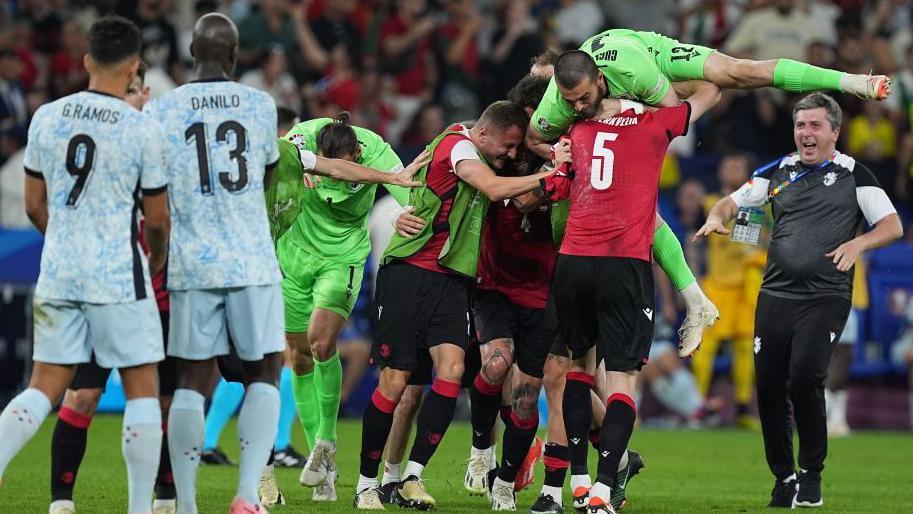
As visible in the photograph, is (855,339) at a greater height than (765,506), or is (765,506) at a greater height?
(855,339)

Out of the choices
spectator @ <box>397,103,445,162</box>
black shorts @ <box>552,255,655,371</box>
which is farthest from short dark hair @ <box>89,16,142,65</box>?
spectator @ <box>397,103,445,162</box>

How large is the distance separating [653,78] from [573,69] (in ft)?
2.09

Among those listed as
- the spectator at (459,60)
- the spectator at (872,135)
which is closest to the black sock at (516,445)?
the spectator at (459,60)

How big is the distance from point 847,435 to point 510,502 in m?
8.44

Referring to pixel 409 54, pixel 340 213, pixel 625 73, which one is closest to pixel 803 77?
pixel 625 73

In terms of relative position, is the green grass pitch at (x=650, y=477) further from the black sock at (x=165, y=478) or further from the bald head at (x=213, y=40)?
the bald head at (x=213, y=40)

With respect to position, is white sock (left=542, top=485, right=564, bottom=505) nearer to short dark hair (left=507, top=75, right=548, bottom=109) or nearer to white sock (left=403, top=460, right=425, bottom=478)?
white sock (left=403, top=460, right=425, bottom=478)

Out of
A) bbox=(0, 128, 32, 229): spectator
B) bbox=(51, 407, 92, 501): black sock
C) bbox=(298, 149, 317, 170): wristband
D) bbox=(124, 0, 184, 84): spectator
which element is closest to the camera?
bbox=(51, 407, 92, 501): black sock

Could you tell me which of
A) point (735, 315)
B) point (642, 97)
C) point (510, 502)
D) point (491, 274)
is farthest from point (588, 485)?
point (735, 315)

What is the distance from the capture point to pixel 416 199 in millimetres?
8758

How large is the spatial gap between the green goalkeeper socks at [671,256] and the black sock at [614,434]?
1.23 metres

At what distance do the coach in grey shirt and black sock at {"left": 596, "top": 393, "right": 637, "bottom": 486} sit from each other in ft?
6.00

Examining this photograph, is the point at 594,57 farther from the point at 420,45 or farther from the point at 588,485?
the point at 420,45

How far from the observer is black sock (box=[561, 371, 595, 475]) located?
8164 millimetres
